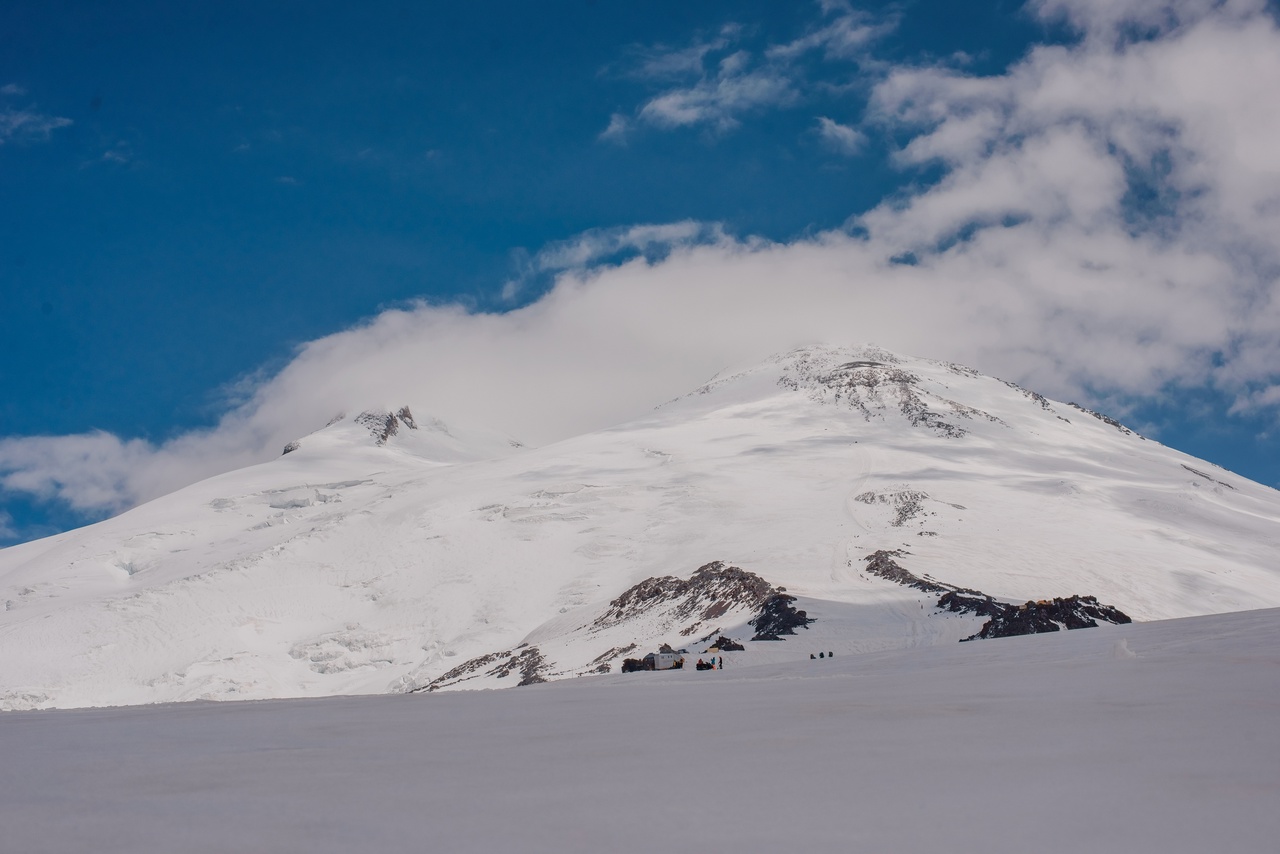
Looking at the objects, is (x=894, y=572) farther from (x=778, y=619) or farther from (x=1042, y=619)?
(x=1042, y=619)

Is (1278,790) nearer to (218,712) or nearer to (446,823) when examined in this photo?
(446,823)

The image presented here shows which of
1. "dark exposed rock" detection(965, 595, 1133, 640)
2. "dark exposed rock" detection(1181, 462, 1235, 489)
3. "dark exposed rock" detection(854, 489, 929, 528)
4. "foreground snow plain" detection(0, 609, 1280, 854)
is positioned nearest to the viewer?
"foreground snow plain" detection(0, 609, 1280, 854)

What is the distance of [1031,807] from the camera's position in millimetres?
5996

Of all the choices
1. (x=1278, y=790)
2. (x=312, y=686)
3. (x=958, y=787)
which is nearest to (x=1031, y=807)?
(x=958, y=787)

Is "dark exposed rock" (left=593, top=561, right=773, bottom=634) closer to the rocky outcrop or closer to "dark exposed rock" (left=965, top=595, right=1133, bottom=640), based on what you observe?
the rocky outcrop

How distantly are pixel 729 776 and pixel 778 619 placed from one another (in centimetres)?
4138

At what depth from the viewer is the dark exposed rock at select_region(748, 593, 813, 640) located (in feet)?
149

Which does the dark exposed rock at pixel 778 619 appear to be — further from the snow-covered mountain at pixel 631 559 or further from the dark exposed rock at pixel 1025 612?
the dark exposed rock at pixel 1025 612

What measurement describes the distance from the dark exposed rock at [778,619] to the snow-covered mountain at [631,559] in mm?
443

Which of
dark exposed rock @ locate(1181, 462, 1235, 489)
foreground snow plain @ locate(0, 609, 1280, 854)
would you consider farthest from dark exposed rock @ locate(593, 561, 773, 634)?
dark exposed rock @ locate(1181, 462, 1235, 489)

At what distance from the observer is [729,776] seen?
24.9 ft

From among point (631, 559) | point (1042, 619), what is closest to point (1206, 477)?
point (631, 559)

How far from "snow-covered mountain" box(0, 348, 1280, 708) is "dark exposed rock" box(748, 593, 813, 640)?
443mm

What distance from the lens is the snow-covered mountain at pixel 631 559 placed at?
188 ft
